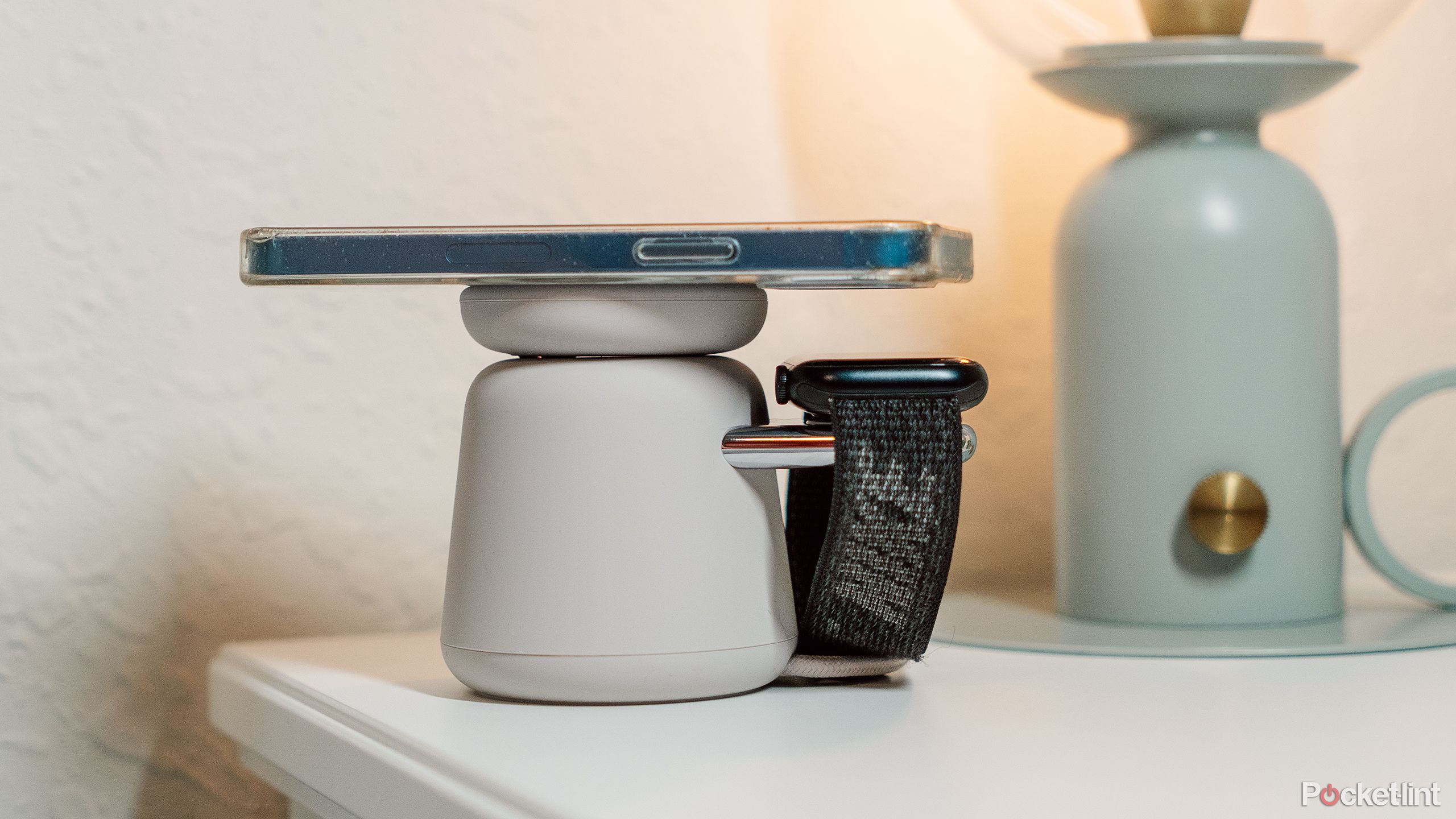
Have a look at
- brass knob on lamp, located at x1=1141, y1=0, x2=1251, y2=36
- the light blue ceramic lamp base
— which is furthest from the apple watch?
brass knob on lamp, located at x1=1141, y1=0, x2=1251, y2=36

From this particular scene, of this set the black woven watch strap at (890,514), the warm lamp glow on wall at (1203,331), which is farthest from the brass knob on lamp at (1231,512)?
the black woven watch strap at (890,514)

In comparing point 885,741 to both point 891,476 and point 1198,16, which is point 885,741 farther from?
point 1198,16

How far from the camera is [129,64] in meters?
0.56

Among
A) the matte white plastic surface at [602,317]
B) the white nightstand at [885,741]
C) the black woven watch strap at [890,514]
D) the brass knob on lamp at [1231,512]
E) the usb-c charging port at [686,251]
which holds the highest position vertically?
the usb-c charging port at [686,251]

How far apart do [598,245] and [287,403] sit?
0.27 m

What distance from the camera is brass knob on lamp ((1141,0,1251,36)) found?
22.1 inches

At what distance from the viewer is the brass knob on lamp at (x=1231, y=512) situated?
53 centimetres

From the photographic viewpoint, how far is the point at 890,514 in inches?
15.4

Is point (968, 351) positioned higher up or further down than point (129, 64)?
further down

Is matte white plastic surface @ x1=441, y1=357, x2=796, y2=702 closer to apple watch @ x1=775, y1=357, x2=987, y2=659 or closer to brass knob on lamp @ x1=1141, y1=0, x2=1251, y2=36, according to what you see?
apple watch @ x1=775, y1=357, x2=987, y2=659

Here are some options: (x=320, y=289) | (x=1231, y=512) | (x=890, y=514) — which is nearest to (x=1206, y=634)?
(x=1231, y=512)

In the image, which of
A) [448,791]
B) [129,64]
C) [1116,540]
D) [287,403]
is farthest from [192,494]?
[1116,540]

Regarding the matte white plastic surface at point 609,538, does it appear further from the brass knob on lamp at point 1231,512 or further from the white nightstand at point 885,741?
the brass knob on lamp at point 1231,512

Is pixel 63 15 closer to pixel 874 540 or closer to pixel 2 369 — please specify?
pixel 2 369
